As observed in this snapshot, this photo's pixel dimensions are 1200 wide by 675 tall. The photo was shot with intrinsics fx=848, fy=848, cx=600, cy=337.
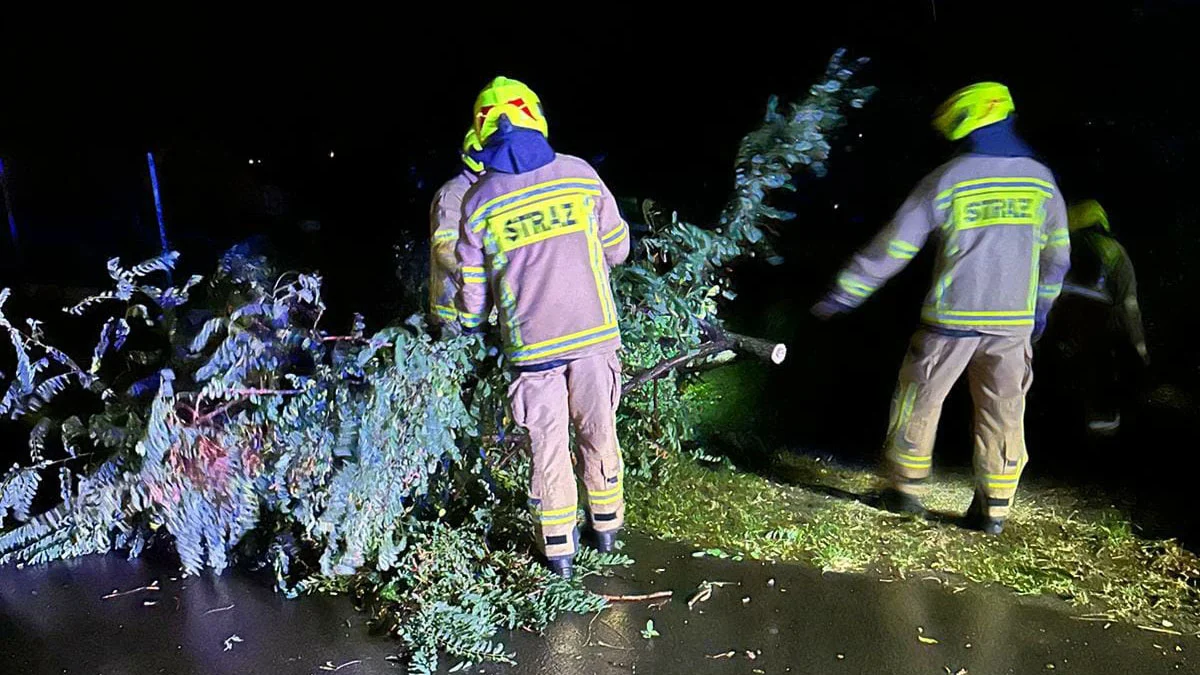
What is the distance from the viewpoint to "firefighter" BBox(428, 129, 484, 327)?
3.72 m

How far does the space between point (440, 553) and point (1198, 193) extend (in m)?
4.67

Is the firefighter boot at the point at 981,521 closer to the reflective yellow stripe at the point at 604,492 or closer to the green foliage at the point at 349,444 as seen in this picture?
the green foliage at the point at 349,444

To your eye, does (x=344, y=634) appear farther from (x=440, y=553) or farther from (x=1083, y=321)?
(x=1083, y=321)

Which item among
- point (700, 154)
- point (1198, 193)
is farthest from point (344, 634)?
point (1198, 193)

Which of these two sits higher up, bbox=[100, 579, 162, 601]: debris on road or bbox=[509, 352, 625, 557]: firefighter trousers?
bbox=[509, 352, 625, 557]: firefighter trousers

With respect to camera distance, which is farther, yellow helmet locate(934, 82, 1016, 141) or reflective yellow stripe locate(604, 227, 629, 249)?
reflective yellow stripe locate(604, 227, 629, 249)

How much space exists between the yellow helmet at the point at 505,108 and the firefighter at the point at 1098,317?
2.93 m

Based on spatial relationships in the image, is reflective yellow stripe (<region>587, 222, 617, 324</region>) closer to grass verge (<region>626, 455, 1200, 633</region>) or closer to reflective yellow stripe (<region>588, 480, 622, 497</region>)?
reflective yellow stripe (<region>588, 480, 622, 497</region>)

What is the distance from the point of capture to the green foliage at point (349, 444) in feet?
11.8

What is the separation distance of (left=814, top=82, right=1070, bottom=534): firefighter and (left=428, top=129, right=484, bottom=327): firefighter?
1748mm

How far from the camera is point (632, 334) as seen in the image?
14.6 feet

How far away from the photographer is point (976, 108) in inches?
144

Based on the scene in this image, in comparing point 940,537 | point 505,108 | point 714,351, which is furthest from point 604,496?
point 505,108

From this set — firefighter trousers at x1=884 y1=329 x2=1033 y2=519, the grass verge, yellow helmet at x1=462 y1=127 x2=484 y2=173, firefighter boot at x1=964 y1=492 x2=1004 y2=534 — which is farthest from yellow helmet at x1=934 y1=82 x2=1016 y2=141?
yellow helmet at x1=462 y1=127 x2=484 y2=173
